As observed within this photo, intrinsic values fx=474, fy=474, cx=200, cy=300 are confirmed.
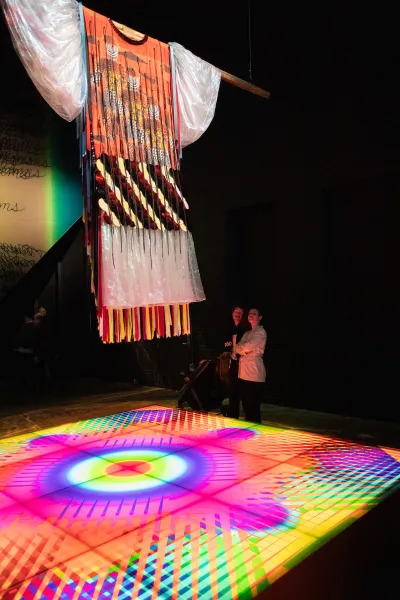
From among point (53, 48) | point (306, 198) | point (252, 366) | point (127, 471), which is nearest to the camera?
point (127, 471)

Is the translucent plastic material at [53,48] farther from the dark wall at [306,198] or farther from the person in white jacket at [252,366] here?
the dark wall at [306,198]

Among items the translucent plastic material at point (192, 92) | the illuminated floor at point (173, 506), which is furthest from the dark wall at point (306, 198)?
the illuminated floor at point (173, 506)

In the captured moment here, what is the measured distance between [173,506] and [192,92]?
123 inches

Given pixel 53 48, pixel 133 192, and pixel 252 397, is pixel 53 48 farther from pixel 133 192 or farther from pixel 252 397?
pixel 252 397

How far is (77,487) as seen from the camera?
8.54 ft

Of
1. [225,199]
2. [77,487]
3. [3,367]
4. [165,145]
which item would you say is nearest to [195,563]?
[77,487]

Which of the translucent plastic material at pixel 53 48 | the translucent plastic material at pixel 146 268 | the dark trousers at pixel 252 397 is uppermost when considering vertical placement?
the translucent plastic material at pixel 53 48

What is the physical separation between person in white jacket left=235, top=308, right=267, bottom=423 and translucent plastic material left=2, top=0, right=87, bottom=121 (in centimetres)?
306

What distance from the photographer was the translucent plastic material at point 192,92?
381 centimetres

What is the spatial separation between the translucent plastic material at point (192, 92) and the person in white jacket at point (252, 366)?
223 cm

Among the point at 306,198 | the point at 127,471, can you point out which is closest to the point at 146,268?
the point at 127,471

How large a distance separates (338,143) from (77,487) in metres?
5.79

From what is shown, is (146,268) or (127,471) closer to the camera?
(127,471)

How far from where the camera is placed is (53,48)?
120 inches
